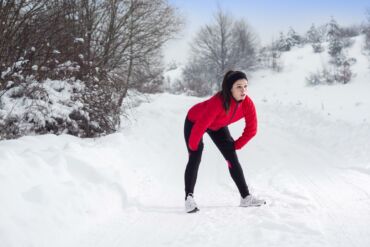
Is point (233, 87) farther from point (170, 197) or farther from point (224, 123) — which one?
point (170, 197)

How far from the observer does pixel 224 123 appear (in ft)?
13.6

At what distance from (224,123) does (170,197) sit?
4.64ft

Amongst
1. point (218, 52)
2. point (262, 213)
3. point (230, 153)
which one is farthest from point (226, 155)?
point (218, 52)

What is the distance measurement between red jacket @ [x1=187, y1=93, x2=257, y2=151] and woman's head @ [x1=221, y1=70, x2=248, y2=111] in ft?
0.17

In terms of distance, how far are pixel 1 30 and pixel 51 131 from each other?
1.88 m

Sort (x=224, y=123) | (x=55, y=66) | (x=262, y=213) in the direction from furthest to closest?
1. (x=55, y=66)
2. (x=224, y=123)
3. (x=262, y=213)

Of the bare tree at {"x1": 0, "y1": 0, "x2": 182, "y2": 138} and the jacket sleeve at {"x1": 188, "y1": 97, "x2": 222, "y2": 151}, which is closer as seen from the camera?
the jacket sleeve at {"x1": 188, "y1": 97, "x2": 222, "y2": 151}

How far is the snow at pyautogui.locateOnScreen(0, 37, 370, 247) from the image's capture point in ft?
10.3

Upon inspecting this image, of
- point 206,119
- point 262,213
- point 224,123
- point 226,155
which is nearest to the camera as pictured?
point 262,213

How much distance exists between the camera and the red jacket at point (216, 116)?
388cm

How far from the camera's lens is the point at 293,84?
2930 centimetres

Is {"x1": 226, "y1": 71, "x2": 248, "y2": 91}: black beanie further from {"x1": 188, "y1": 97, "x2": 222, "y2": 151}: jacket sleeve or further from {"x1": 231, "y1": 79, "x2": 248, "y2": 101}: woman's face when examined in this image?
{"x1": 188, "y1": 97, "x2": 222, "y2": 151}: jacket sleeve

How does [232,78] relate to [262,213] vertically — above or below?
above

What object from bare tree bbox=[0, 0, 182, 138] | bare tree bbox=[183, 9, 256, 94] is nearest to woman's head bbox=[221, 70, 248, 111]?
bare tree bbox=[0, 0, 182, 138]
